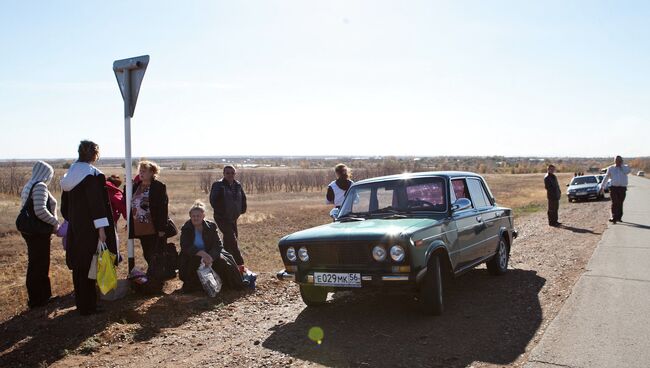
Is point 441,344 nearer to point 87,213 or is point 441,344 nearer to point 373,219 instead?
point 373,219

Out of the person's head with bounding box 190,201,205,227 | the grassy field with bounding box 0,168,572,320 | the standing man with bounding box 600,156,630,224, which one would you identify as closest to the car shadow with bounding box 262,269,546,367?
the person's head with bounding box 190,201,205,227

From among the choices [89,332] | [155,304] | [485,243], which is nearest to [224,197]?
[155,304]

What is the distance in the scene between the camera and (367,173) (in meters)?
55.5

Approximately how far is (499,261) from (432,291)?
9.94 ft

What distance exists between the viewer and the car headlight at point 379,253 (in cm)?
602

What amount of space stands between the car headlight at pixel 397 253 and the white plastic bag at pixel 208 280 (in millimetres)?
2739

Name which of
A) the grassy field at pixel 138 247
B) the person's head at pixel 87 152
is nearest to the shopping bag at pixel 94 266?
the person's head at pixel 87 152

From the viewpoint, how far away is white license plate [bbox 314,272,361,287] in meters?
6.08

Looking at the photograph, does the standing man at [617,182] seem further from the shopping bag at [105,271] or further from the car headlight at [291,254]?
the shopping bag at [105,271]

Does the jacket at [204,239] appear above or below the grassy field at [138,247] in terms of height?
above

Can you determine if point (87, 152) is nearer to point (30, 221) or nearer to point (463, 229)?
point (30, 221)

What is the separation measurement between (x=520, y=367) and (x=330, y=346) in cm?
180

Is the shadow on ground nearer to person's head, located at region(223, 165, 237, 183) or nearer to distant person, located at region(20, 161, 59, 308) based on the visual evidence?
distant person, located at region(20, 161, 59, 308)

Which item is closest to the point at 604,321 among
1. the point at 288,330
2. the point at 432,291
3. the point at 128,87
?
the point at 432,291
